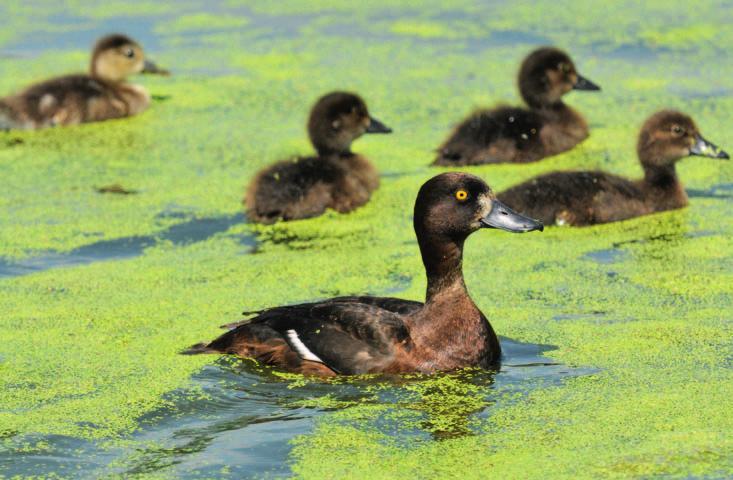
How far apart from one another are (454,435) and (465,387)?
55 cm

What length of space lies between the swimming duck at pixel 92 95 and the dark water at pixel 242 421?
5.68 metres

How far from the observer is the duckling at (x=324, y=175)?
349 inches

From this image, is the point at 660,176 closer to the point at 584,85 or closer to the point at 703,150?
the point at 703,150

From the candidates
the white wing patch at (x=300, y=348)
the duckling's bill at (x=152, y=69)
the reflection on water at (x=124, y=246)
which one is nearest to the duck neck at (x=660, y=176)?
the reflection on water at (x=124, y=246)

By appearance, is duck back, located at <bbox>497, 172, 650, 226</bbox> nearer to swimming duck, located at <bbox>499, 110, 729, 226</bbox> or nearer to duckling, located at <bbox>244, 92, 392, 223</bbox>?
swimming duck, located at <bbox>499, 110, 729, 226</bbox>

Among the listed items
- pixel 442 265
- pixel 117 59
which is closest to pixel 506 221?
pixel 442 265

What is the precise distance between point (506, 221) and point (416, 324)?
2.02ft

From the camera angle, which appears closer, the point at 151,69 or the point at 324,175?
the point at 324,175

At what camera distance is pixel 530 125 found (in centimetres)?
1016

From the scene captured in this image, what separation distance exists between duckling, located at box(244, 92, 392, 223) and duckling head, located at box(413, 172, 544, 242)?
280cm

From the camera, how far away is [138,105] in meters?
12.0

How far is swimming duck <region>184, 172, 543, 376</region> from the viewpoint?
5.91m

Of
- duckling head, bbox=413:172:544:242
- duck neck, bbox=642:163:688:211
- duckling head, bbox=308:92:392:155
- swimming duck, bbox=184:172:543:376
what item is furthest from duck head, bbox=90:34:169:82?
duckling head, bbox=413:172:544:242

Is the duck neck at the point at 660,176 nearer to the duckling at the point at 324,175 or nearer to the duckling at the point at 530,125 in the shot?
the duckling at the point at 530,125
